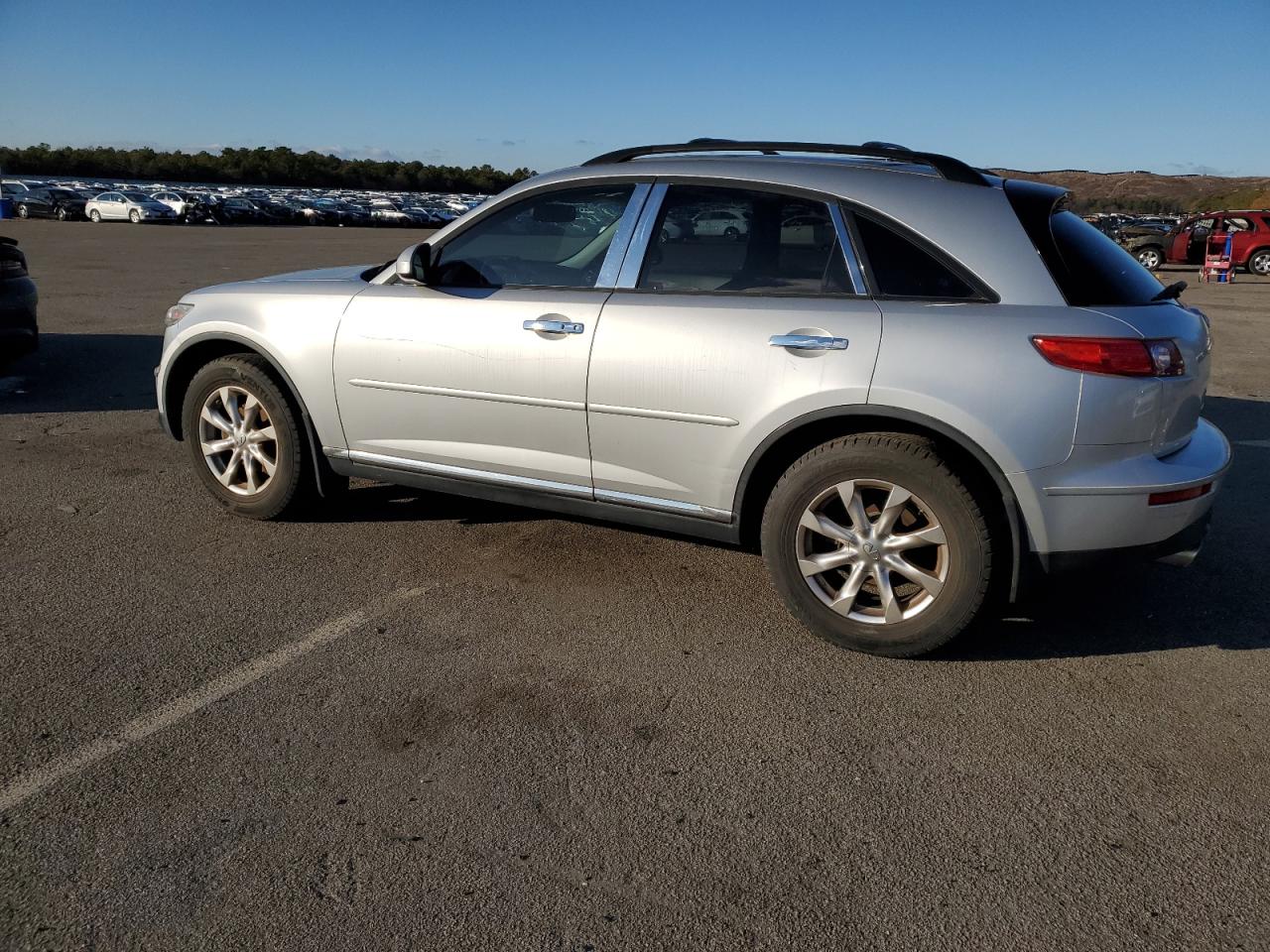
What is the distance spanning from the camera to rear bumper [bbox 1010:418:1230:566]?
3.42 metres

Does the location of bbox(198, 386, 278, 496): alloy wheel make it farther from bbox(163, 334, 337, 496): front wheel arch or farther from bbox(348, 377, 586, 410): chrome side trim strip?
bbox(348, 377, 586, 410): chrome side trim strip

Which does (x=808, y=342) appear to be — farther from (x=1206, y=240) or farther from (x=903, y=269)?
(x=1206, y=240)

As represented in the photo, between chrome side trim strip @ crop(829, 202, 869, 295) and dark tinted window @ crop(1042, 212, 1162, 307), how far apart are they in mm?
637

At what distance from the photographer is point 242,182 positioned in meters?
112

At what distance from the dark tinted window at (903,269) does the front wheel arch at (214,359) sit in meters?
2.64

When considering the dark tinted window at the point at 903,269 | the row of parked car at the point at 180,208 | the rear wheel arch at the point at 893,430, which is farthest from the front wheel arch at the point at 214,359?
the row of parked car at the point at 180,208

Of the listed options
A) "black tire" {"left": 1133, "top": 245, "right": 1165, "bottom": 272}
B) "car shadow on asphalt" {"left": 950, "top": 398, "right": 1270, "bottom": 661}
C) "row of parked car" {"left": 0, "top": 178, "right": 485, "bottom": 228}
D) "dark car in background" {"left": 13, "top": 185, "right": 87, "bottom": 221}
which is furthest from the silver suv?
"dark car in background" {"left": 13, "top": 185, "right": 87, "bottom": 221}

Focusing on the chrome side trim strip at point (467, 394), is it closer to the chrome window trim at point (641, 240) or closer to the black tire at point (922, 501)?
the chrome window trim at point (641, 240)

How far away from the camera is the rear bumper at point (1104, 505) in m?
3.42

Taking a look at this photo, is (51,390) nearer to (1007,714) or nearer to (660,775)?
(660,775)

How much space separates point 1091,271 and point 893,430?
879mm

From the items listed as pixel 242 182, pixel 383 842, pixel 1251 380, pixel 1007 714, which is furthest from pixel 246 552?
pixel 242 182

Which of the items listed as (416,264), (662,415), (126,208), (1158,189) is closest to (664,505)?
(662,415)

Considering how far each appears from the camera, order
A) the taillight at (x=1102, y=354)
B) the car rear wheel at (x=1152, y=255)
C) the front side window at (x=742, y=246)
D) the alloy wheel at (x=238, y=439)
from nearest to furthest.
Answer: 1. the taillight at (x=1102, y=354)
2. the front side window at (x=742, y=246)
3. the alloy wheel at (x=238, y=439)
4. the car rear wheel at (x=1152, y=255)
